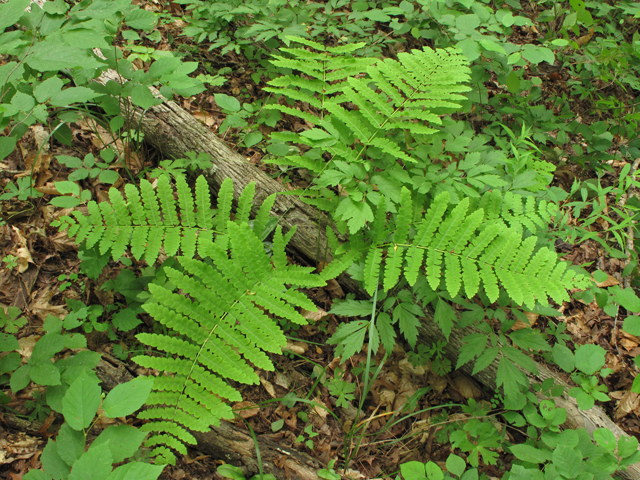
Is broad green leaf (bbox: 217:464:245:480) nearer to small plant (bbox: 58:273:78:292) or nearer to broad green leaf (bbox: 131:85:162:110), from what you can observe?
small plant (bbox: 58:273:78:292)

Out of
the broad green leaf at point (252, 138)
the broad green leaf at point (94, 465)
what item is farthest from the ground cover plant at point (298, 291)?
the broad green leaf at point (252, 138)

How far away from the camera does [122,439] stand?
146 cm

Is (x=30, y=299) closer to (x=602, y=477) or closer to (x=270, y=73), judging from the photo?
(x=270, y=73)

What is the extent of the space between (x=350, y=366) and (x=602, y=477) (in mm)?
1455

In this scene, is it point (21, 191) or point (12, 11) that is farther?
point (21, 191)

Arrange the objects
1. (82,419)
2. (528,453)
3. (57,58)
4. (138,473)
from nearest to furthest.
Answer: (138,473) < (82,419) < (57,58) < (528,453)

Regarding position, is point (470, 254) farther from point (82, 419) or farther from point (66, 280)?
point (66, 280)

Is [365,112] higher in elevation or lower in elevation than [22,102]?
lower

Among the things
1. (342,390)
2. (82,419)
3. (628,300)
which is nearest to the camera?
(82,419)

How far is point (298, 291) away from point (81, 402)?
51.2 inches

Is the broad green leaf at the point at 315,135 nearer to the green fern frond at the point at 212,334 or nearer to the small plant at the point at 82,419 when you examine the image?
the green fern frond at the point at 212,334

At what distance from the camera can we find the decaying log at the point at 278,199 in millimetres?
2389

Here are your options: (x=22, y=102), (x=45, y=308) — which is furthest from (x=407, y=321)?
(x=22, y=102)

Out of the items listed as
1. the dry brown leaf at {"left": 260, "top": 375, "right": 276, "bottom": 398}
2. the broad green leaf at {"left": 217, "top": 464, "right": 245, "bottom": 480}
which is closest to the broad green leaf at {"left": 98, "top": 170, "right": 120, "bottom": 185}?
the dry brown leaf at {"left": 260, "top": 375, "right": 276, "bottom": 398}
